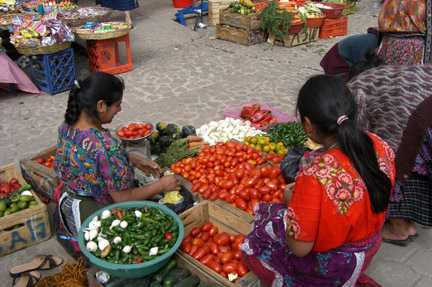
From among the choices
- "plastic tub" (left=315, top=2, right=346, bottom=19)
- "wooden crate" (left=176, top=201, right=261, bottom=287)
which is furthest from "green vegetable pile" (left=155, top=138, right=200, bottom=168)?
"plastic tub" (left=315, top=2, right=346, bottom=19)

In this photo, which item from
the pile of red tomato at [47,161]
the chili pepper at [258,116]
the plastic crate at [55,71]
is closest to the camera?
the pile of red tomato at [47,161]

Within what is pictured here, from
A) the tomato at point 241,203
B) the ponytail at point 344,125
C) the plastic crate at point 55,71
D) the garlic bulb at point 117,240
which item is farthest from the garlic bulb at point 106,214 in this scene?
the plastic crate at point 55,71

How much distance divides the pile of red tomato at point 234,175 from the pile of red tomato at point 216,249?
303 millimetres

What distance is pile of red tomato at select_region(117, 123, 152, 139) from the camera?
439 centimetres

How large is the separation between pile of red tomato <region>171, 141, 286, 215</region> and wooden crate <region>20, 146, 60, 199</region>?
1.14 m

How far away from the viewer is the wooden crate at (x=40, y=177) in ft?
12.8

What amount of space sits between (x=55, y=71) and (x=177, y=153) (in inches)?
150

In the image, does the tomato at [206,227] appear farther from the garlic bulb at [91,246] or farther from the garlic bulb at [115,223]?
the garlic bulb at [91,246]

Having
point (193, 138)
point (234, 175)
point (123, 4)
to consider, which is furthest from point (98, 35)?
point (234, 175)

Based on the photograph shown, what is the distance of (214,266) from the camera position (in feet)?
9.52

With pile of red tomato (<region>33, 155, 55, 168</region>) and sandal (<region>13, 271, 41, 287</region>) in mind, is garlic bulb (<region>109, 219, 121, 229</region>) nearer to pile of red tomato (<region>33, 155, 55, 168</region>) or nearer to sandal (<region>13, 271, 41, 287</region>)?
sandal (<region>13, 271, 41, 287</region>)

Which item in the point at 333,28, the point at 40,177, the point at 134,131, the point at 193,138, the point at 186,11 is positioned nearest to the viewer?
the point at 40,177

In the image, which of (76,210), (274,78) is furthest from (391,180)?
(274,78)

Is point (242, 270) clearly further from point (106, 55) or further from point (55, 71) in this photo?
point (106, 55)
